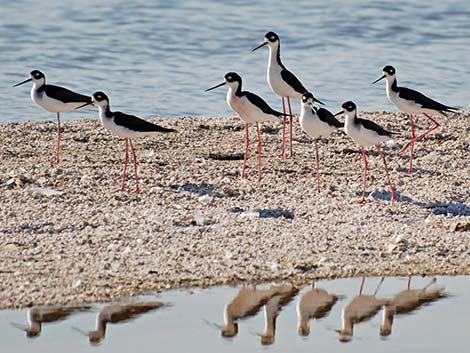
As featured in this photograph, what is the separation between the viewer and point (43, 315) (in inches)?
287

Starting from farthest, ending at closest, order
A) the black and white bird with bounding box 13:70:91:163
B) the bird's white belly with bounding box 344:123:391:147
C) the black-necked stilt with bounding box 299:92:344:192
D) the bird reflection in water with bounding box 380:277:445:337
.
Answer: the black and white bird with bounding box 13:70:91:163, the black-necked stilt with bounding box 299:92:344:192, the bird's white belly with bounding box 344:123:391:147, the bird reflection in water with bounding box 380:277:445:337

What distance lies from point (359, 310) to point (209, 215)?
2.24m

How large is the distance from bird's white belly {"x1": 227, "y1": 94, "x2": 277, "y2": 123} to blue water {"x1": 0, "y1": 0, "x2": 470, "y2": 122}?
3435 millimetres

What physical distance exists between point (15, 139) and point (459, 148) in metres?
4.54

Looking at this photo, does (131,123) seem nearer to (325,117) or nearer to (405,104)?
(325,117)

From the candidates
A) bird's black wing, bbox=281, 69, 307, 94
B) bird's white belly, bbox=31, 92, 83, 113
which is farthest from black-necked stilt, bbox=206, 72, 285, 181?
bird's white belly, bbox=31, 92, 83, 113

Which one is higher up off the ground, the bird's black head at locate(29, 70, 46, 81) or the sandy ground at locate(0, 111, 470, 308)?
the bird's black head at locate(29, 70, 46, 81)

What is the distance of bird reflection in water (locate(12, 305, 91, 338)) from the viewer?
23.2 feet

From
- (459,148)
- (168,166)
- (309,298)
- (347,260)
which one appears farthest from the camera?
(459,148)

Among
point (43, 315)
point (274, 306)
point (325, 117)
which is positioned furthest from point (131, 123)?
point (43, 315)

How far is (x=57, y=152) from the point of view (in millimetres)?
11562

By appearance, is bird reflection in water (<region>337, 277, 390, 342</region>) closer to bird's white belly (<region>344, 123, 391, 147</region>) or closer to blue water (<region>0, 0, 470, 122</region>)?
bird's white belly (<region>344, 123, 391, 147</region>)

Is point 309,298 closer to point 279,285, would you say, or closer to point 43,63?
point 279,285

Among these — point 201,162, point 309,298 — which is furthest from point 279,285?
point 201,162
